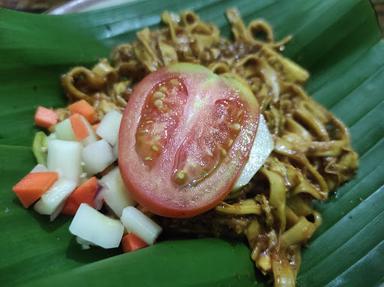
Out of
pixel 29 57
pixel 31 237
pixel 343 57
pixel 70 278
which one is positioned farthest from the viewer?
pixel 343 57

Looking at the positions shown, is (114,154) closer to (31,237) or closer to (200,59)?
(31,237)

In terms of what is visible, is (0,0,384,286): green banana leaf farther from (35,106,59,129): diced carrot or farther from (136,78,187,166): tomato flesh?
(136,78,187,166): tomato flesh

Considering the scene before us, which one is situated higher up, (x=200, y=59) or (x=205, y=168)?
(x=200, y=59)

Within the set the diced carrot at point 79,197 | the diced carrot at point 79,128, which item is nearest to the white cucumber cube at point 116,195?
the diced carrot at point 79,197

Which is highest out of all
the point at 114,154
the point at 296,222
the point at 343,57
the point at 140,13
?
the point at 140,13

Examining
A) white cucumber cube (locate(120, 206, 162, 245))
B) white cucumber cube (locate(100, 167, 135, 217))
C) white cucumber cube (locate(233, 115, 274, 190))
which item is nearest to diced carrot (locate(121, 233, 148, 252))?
white cucumber cube (locate(120, 206, 162, 245))

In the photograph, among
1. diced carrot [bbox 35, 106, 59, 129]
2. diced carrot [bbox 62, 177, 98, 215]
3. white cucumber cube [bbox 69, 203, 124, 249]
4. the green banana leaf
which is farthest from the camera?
diced carrot [bbox 35, 106, 59, 129]

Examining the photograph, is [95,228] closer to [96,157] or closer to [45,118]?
[96,157]

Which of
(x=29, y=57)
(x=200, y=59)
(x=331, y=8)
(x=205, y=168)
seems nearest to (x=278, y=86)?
(x=200, y=59)
